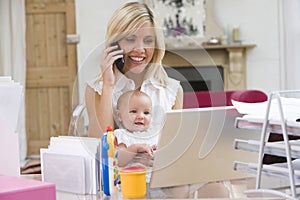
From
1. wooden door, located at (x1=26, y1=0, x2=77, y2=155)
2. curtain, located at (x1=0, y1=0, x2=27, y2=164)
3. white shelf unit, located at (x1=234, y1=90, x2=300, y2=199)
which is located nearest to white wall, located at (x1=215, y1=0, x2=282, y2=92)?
wooden door, located at (x1=26, y1=0, x2=77, y2=155)

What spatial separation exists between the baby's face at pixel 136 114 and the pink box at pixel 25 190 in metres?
0.40

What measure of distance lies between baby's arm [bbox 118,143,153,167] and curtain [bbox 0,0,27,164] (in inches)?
175

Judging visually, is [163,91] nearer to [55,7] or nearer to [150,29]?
[150,29]

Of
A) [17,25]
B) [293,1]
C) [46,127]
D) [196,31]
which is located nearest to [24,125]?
[46,127]

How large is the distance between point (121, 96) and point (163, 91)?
0.15 metres

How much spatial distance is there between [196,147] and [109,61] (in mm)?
339

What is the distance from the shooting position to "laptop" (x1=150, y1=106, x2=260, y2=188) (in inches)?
64.8

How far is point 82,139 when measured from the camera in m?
1.68

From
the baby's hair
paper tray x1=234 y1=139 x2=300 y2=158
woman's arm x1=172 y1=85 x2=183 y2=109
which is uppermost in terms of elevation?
the baby's hair

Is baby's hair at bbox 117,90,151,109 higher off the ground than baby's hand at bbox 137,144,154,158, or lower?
higher

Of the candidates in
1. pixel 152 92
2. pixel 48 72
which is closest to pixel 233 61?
pixel 48 72

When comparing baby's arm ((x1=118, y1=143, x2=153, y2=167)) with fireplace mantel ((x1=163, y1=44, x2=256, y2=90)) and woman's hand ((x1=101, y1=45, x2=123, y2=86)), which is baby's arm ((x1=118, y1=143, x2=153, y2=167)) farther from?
fireplace mantel ((x1=163, y1=44, x2=256, y2=90))

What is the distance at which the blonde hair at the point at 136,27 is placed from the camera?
170 cm

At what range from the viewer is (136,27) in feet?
5.57
